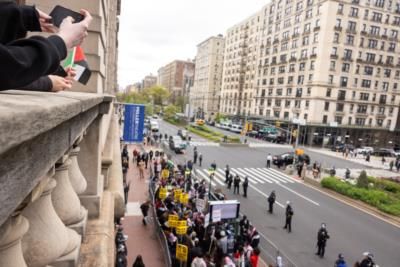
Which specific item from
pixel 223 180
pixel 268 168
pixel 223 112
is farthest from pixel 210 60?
pixel 223 180

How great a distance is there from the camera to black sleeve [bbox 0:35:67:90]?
84cm

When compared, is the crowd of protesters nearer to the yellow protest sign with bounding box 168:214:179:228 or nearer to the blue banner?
the yellow protest sign with bounding box 168:214:179:228

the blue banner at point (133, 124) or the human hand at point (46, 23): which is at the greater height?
the human hand at point (46, 23)

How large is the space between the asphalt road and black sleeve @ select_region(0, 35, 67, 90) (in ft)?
43.3

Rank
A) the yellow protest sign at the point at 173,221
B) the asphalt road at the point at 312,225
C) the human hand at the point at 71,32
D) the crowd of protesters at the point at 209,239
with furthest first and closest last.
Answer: the asphalt road at the point at 312,225 → the yellow protest sign at the point at 173,221 → the crowd of protesters at the point at 209,239 → the human hand at the point at 71,32

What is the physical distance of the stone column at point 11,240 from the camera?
1.15 meters

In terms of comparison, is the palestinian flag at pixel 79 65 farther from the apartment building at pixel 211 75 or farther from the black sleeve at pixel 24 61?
the apartment building at pixel 211 75

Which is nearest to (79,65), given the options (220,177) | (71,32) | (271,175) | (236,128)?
(71,32)

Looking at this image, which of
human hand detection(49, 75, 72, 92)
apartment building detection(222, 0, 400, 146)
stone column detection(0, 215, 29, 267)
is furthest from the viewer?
apartment building detection(222, 0, 400, 146)

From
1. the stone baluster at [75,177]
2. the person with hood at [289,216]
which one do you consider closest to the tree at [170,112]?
the person with hood at [289,216]

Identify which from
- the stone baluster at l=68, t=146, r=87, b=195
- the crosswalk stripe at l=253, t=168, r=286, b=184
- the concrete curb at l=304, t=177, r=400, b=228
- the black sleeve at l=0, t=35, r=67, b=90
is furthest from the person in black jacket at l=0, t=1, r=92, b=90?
the crosswalk stripe at l=253, t=168, r=286, b=184

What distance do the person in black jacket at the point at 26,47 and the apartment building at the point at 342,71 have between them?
5607 cm

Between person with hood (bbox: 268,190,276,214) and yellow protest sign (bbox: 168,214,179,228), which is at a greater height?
yellow protest sign (bbox: 168,214,179,228)

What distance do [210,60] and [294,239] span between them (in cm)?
9293
